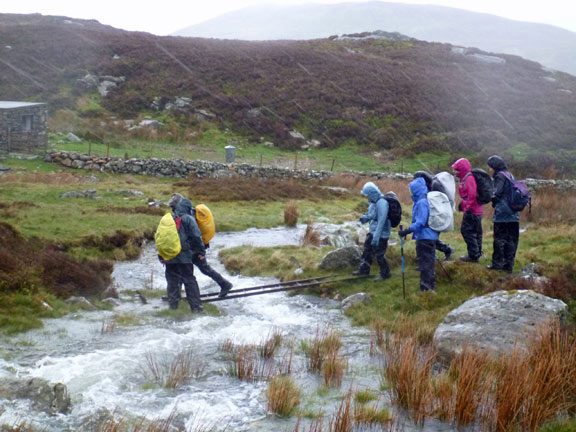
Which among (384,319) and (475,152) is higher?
(475,152)

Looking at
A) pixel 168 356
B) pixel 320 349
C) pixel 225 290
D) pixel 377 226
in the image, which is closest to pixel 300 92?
pixel 377 226

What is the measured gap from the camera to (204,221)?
10.1 meters

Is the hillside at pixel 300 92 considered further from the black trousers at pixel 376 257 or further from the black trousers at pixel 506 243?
the black trousers at pixel 376 257

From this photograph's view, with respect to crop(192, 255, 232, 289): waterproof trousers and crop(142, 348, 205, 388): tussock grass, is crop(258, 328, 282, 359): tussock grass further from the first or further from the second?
crop(192, 255, 232, 289): waterproof trousers

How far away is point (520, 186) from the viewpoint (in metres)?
10.1

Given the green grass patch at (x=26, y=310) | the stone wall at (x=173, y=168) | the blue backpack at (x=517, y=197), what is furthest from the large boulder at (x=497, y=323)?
the stone wall at (x=173, y=168)

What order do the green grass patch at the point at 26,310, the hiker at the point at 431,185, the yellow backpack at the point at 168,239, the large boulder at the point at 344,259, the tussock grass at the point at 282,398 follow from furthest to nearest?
the large boulder at the point at 344,259 → the hiker at the point at 431,185 → the yellow backpack at the point at 168,239 → the green grass patch at the point at 26,310 → the tussock grass at the point at 282,398

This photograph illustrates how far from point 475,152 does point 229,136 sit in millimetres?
16877

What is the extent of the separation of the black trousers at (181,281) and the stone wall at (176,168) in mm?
18369

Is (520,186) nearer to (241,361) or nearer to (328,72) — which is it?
(241,361)

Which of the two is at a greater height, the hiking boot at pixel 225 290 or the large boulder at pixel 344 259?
the large boulder at pixel 344 259

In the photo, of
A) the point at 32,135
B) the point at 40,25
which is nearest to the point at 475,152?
the point at 32,135

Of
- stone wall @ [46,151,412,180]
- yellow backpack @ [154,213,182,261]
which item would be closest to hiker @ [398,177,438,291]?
yellow backpack @ [154,213,182,261]

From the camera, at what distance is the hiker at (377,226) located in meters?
10.7
